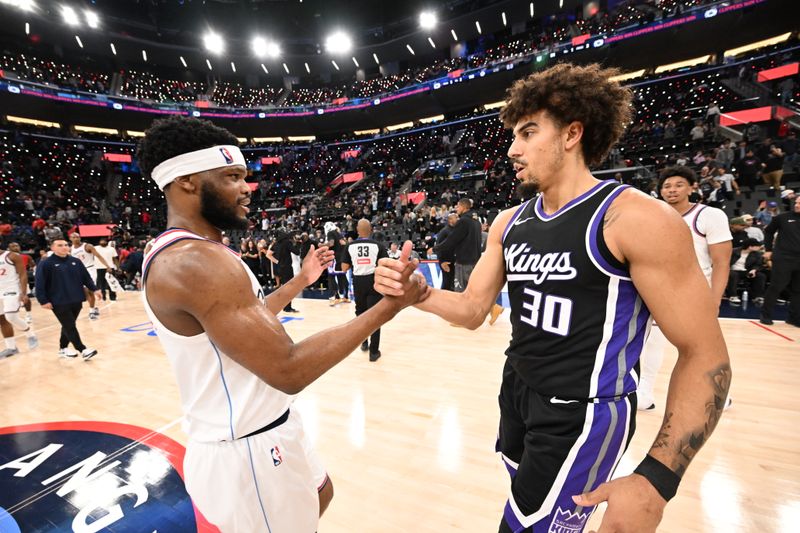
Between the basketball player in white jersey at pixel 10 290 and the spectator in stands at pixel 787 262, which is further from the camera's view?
the basketball player in white jersey at pixel 10 290

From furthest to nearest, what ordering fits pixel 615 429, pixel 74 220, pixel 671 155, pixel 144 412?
pixel 74 220, pixel 671 155, pixel 144 412, pixel 615 429

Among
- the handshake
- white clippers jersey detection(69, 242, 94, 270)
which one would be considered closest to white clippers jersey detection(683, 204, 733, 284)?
the handshake

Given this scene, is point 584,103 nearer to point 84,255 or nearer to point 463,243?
point 463,243

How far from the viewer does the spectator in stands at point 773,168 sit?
9328 mm

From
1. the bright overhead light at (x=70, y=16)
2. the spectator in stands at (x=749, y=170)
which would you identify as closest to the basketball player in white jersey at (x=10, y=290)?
the spectator in stands at (x=749, y=170)

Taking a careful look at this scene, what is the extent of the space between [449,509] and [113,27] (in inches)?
1270

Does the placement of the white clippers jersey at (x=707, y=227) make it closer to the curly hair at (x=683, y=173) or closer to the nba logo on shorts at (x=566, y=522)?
the curly hair at (x=683, y=173)

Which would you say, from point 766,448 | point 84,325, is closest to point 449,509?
point 766,448

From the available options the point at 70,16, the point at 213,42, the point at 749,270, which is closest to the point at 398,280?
the point at 749,270

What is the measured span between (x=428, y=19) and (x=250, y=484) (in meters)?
28.8

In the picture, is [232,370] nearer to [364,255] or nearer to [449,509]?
[449,509]

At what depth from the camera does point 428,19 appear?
A: 23.9 m

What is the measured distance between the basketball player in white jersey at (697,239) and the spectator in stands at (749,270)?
4.65 meters

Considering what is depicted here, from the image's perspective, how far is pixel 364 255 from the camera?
203 inches
